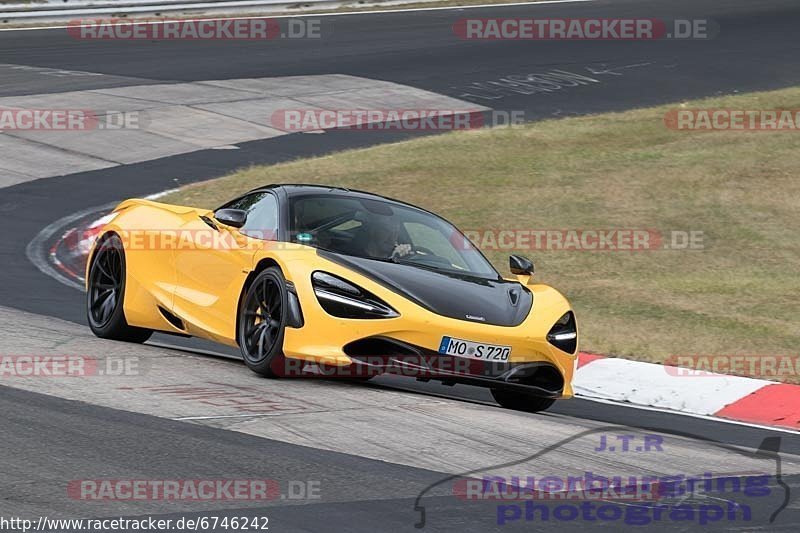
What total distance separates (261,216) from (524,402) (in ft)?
7.30

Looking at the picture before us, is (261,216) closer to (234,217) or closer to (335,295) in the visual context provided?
(234,217)

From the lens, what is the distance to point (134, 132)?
21.1 meters

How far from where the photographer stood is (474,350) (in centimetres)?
836

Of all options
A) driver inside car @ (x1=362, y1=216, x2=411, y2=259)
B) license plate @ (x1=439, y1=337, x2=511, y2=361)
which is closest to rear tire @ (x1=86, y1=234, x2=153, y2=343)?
driver inside car @ (x1=362, y1=216, x2=411, y2=259)

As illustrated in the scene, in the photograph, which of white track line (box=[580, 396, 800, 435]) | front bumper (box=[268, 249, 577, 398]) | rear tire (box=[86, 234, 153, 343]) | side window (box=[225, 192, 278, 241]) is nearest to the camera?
front bumper (box=[268, 249, 577, 398])

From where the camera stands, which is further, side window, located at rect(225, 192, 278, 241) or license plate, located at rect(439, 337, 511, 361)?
side window, located at rect(225, 192, 278, 241)

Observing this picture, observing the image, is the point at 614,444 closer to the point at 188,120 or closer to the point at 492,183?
the point at 492,183

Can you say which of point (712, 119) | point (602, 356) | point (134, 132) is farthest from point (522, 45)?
point (602, 356)

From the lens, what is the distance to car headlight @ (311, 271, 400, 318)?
8.29m

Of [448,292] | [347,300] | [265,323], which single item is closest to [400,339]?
[347,300]

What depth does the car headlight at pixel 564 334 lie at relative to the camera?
28.7 feet

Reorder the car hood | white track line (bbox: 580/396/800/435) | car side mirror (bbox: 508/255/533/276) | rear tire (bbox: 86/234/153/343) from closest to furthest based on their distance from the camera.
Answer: the car hood
white track line (bbox: 580/396/800/435)
car side mirror (bbox: 508/255/533/276)
rear tire (bbox: 86/234/153/343)

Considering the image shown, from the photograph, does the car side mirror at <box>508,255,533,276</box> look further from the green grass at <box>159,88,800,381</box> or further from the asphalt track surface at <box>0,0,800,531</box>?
the green grass at <box>159,88,800,381</box>

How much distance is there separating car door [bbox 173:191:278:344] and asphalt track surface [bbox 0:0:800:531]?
3.82ft
